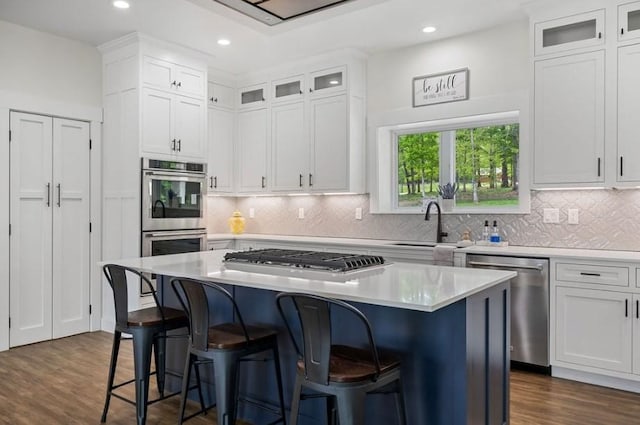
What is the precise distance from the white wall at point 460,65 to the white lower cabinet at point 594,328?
1857 mm

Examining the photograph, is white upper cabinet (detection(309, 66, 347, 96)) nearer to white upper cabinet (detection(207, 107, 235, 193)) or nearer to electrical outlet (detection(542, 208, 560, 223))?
white upper cabinet (detection(207, 107, 235, 193))

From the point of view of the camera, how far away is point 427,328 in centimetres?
217

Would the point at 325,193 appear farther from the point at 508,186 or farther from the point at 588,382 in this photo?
the point at 588,382

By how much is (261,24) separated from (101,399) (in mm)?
3277

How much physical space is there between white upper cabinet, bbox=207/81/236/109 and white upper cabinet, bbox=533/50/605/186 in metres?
3.51

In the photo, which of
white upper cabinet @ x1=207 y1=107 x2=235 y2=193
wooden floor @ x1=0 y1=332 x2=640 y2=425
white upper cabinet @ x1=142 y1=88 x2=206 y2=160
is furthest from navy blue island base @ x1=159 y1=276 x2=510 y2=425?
white upper cabinet @ x1=207 y1=107 x2=235 y2=193

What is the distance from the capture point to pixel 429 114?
15.3 feet

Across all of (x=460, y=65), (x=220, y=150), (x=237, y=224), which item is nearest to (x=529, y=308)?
(x=460, y=65)

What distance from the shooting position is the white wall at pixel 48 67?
14.0ft

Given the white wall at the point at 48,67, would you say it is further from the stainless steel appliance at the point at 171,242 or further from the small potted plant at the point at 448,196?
the small potted plant at the point at 448,196

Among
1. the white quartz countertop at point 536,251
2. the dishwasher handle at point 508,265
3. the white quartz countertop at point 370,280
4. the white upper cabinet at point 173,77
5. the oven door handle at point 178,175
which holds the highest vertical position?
the white upper cabinet at point 173,77

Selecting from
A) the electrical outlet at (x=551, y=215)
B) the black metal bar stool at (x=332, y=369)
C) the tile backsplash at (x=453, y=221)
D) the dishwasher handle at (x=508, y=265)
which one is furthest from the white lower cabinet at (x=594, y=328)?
the black metal bar stool at (x=332, y=369)

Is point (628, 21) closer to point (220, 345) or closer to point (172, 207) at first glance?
point (220, 345)

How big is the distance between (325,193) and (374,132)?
0.83m
